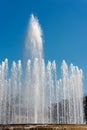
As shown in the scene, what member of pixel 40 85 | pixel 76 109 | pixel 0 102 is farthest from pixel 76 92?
pixel 0 102

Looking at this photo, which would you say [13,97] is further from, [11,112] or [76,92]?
[76,92]

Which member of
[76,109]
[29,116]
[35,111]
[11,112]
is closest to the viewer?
[35,111]

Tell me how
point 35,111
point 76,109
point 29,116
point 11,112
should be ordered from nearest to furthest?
point 35,111 < point 29,116 < point 11,112 < point 76,109

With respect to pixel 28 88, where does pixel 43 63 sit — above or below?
above

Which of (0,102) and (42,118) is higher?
(0,102)

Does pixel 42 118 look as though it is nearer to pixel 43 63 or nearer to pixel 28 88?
pixel 28 88

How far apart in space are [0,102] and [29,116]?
5.95 metres

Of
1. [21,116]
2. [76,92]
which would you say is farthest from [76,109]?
[21,116]

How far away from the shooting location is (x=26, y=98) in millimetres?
36688

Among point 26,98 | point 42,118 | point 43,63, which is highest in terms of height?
point 43,63

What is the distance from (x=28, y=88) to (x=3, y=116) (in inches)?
325

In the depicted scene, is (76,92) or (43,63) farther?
(76,92)

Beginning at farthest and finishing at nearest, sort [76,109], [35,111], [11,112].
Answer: [76,109], [11,112], [35,111]

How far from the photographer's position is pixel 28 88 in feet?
120
